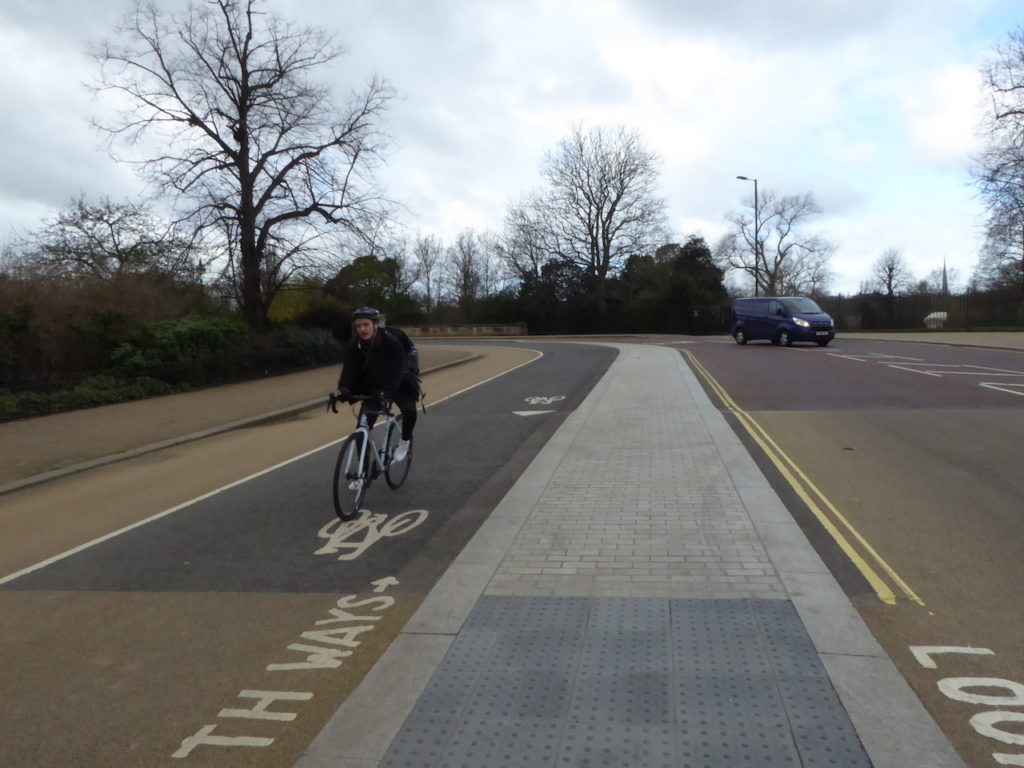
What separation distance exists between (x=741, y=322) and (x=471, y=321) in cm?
3566

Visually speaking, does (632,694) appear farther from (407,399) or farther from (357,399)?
(407,399)

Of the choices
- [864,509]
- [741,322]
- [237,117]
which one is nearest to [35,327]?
[237,117]

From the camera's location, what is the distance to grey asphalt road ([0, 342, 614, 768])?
3400 mm

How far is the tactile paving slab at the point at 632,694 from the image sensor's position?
305 cm

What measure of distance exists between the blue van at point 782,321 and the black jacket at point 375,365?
959 inches

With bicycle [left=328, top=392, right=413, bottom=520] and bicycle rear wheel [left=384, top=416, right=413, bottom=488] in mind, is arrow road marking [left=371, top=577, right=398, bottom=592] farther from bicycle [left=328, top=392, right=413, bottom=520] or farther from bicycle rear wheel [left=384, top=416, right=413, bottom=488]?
bicycle rear wheel [left=384, top=416, right=413, bottom=488]

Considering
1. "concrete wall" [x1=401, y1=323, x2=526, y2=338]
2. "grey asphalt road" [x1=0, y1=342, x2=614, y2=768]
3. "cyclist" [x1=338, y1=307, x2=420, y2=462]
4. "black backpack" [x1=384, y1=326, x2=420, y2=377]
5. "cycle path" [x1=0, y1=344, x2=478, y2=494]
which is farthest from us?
"concrete wall" [x1=401, y1=323, x2=526, y2=338]

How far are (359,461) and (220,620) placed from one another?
237 cm

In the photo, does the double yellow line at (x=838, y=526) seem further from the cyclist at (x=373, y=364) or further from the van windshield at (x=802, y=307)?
the van windshield at (x=802, y=307)

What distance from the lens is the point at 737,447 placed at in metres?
9.27

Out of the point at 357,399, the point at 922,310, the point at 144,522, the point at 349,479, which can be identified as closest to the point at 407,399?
the point at 357,399

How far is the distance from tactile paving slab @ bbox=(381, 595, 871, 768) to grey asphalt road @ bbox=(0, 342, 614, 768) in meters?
0.59

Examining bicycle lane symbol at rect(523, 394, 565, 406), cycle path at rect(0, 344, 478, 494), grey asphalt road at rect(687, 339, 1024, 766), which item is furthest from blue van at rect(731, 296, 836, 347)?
cycle path at rect(0, 344, 478, 494)

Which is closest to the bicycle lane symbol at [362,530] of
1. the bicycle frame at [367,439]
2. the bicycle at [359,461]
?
the bicycle at [359,461]
